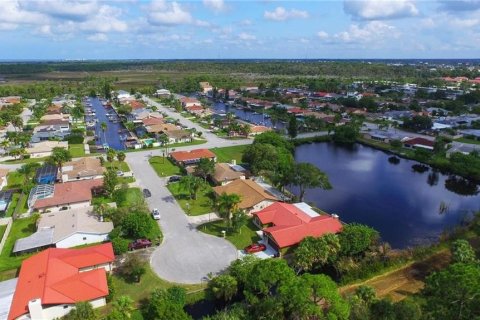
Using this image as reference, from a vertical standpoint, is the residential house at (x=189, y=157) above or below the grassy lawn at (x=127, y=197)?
above

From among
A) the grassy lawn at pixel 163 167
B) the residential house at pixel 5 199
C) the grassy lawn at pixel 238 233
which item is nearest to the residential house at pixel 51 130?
the grassy lawn at pixel 163 167

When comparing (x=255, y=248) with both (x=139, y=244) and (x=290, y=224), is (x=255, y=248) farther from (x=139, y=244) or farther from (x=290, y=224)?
(x=139, y=244)

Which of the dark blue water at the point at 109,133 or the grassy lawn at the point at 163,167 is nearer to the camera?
the grassy lawn at the point at 163,167

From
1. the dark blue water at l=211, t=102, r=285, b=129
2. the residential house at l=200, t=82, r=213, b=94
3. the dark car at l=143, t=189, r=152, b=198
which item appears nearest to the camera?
the dark car at l=143, t=189, r=152, b=198

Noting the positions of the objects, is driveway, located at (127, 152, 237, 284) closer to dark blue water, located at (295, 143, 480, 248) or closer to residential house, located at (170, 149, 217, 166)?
residential house, located at (170, 149, 217, 166)

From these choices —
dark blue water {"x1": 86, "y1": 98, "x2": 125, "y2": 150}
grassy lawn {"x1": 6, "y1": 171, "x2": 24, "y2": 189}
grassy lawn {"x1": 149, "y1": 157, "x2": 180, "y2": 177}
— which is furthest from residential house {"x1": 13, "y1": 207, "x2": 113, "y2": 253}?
dark blue water {"x1": 86, "y1": 98, "x2": 125, "y2": 150}

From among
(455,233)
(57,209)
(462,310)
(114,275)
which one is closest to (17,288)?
(114,275)

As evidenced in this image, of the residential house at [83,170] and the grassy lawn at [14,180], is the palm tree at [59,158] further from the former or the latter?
the grassy lawn at [14,180]

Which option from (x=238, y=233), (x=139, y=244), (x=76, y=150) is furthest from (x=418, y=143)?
(x=76, y=150)
